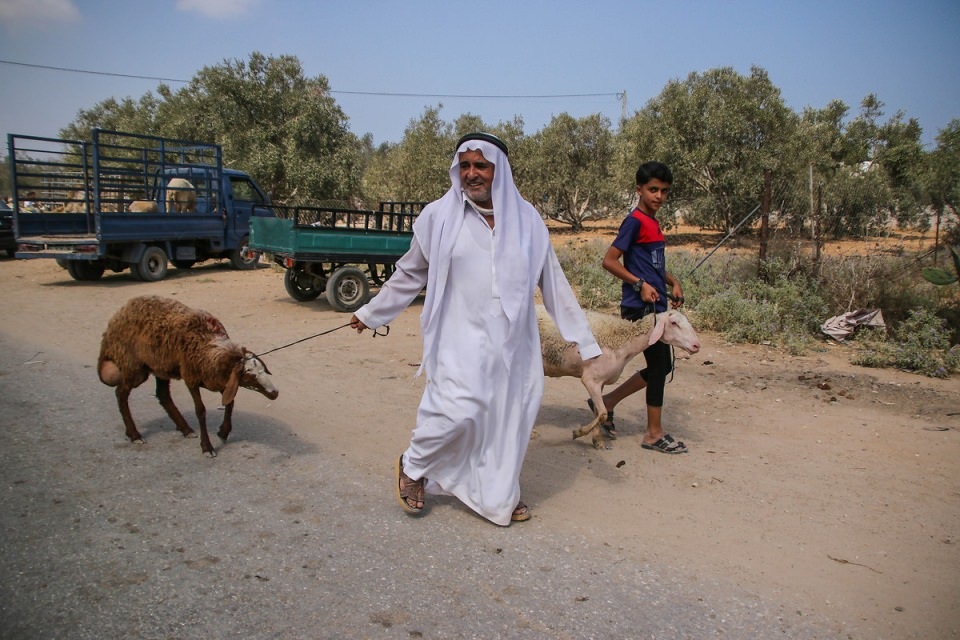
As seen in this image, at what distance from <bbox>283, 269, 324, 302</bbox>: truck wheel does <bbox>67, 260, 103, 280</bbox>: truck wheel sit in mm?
5120

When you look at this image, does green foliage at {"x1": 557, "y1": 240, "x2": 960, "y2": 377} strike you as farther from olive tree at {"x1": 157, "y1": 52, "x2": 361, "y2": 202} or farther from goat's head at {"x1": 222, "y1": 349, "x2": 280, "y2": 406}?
olive tree at {"x1": 157, "y1": 52, "x2": 361, "y2": 202}

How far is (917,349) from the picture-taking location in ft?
23.8

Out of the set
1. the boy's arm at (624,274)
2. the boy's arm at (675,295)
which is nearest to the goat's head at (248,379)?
the boy's arm at (624,274)

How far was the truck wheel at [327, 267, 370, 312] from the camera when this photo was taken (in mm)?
10297

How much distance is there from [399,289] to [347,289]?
679 cm

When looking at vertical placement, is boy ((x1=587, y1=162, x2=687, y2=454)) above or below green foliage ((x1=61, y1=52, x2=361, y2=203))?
below

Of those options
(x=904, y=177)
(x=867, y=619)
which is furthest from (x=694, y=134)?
(x=867, y=619)

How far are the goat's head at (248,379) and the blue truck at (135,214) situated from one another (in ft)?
24.1

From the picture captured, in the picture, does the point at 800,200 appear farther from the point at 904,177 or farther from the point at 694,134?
the point at 904,177

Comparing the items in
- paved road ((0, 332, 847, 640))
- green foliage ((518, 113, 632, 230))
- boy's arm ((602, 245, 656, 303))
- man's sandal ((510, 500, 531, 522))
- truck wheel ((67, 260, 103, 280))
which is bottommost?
paved road ((0, 332, 847, 640))

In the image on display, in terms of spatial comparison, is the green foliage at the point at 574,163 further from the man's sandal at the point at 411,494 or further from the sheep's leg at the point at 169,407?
the man's sandal at the point at 411,494

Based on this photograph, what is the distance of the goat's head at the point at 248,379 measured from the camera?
172 inches

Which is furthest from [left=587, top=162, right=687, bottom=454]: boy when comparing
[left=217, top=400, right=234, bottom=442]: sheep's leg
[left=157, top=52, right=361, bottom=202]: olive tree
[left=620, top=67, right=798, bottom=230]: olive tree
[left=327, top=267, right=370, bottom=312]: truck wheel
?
[left=157, top=52, right=361, bottom=202]: olive tree

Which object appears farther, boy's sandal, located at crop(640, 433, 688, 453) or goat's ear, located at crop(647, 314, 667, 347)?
boy's sandal, located at crop(640, 433, 688, 453)
